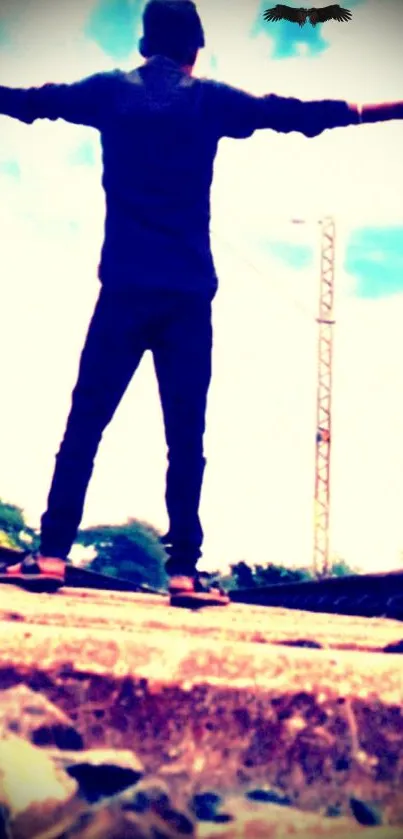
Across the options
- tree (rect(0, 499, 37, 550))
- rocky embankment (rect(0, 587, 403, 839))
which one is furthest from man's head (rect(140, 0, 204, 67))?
tree (rect(0, 499, 37, 550))

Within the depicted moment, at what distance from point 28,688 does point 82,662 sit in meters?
0.10

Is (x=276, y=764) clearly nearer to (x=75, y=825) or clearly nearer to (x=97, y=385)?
(x=75, y=825)

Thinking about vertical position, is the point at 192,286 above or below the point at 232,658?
above

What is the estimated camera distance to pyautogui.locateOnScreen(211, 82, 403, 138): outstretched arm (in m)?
2.20

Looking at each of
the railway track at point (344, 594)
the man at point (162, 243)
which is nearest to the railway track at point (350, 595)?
the railway track at point (344, 594)

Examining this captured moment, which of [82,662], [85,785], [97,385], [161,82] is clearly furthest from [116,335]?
[85,785]

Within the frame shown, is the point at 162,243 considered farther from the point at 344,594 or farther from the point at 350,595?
the point at 344,594

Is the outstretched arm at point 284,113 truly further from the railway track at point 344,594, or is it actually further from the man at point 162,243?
the railway track at point 344,594

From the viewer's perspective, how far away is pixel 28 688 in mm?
1138

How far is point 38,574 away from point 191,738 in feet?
3.58

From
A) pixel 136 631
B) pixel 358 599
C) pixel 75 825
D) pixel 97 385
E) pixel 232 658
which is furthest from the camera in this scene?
pixel 358 599

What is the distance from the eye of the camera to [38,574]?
208 centimetres

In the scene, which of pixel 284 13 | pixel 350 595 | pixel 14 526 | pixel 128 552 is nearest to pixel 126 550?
pixel 128 552

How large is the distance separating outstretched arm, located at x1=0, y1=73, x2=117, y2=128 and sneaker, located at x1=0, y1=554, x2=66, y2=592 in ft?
4.91
